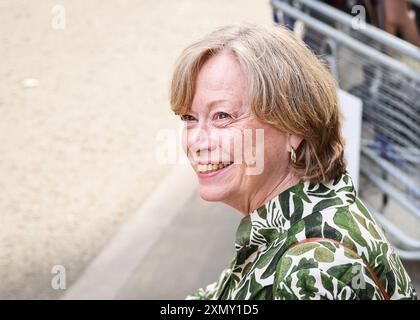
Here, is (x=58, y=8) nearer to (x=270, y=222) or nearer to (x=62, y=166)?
(x=62, y=166)

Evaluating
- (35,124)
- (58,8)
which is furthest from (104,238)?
(58,8)

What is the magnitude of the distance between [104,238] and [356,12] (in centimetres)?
198

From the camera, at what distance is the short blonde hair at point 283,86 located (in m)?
1.77

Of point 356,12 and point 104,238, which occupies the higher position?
point 356,12

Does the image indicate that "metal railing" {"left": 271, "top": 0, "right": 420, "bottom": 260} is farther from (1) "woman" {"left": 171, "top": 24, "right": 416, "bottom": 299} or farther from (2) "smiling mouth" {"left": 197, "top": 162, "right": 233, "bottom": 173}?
(2) "smiling mouth" {"left": 197, "top": 162, "right": 233, "bottom": 173}

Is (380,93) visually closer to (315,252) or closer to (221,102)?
A: (221,102)

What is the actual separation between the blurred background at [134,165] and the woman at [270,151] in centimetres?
164

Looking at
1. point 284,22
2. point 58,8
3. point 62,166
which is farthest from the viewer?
point 58,8

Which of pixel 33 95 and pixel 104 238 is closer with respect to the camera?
pixel 104 238

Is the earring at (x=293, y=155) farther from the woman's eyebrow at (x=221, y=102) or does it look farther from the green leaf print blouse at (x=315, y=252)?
the woman's eyebrow at (x=221, y=102)

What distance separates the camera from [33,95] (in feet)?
19.5

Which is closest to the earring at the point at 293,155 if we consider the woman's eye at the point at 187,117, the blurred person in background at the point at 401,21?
the woman's eye at the point at 187,117

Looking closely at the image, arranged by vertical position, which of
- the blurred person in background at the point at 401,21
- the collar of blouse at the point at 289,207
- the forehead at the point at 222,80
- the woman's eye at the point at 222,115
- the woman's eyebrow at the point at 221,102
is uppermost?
the blurred person in background at the point at 401,21

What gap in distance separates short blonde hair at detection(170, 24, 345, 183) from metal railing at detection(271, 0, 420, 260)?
1.71 m
